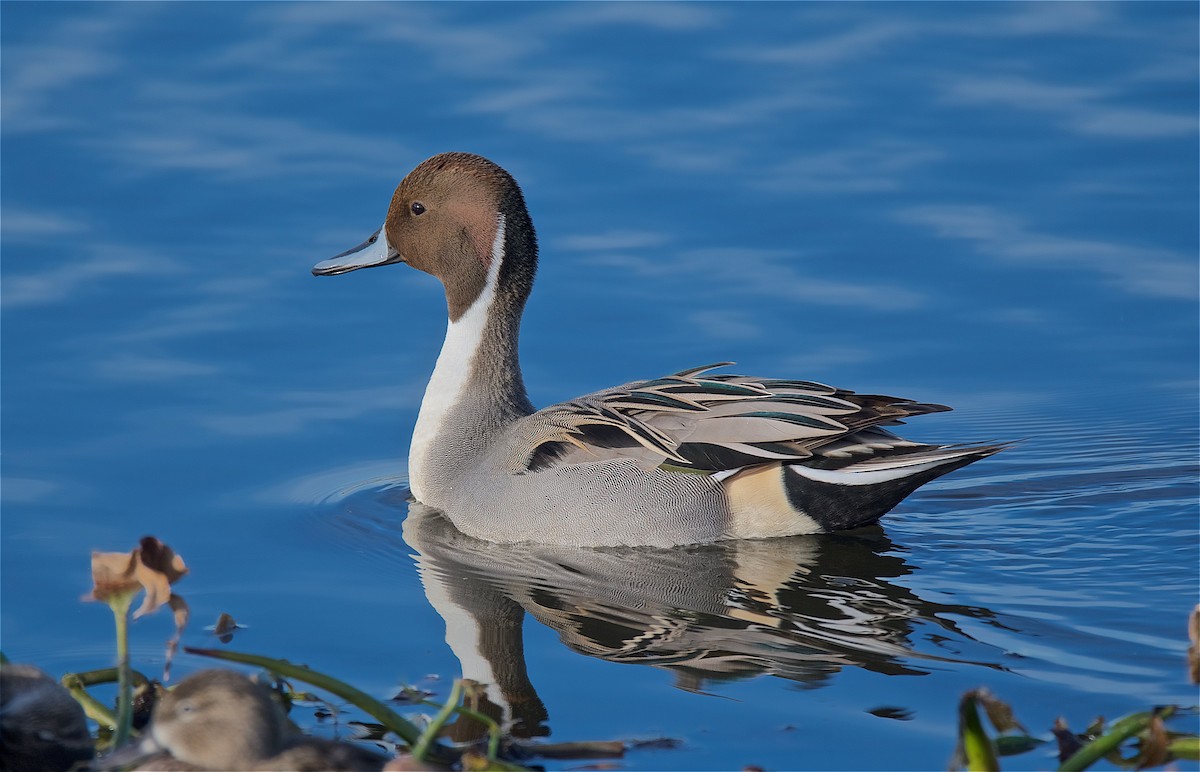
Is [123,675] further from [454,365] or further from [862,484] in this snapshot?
[454,365]

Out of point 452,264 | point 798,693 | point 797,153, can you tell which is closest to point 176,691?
point 798,693

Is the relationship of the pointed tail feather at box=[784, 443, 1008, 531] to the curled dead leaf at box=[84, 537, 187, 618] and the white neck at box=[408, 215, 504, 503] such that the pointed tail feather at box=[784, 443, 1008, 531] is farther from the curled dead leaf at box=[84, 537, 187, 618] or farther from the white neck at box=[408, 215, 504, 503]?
the curled dead leaf at box=[84, 537, 187, 618]

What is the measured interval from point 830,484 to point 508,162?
3802 mm

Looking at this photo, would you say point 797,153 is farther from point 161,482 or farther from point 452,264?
point 161,482

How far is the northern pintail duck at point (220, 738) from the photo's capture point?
3.83 metres

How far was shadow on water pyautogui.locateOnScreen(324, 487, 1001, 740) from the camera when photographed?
17.9ft

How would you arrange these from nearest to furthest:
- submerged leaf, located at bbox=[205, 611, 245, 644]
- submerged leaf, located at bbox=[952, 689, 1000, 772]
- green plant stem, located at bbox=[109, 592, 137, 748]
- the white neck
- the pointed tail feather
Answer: submerged leaf, located at bbox=[952, 689, 1000, 772]
green plant stem, located at bbox=[109, 592, 137, 748]
submerged leaf, located at bbox=[205, 611, 245, 644]
the pointed tail feather
the white neck

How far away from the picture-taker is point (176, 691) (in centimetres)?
391

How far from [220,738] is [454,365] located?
391 centimetres

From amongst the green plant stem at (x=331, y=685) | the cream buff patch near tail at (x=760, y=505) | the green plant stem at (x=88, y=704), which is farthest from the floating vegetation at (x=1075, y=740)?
the cream buff patch near tail at (x=760, y=505)

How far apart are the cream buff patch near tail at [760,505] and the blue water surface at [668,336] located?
10cm

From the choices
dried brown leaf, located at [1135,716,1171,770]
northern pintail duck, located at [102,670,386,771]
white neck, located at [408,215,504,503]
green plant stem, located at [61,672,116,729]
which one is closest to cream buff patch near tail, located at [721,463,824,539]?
white neck, located at [408,215,504,503]

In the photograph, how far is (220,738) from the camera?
3832 mm

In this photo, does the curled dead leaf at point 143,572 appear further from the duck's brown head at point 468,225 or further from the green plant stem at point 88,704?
the duck's brown head at point 468,225
